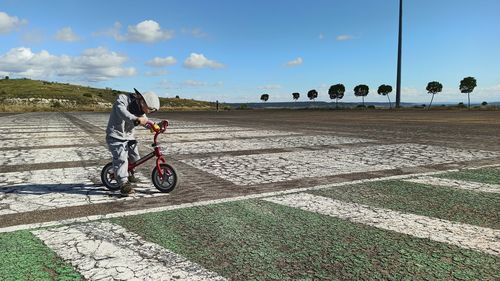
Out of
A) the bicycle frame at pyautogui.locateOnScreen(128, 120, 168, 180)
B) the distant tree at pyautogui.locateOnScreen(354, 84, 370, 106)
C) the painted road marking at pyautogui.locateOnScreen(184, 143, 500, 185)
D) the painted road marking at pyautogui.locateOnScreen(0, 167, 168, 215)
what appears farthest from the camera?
the distant tree at pyautogui.locateOnScreen(354, 84, 370, 106)

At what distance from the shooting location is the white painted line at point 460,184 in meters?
5.63

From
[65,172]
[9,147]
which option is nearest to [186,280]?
[65,172]

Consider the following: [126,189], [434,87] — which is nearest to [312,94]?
[434,87]

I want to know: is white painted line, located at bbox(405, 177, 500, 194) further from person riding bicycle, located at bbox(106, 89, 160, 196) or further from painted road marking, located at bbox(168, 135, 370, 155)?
painted road marking, located at bbox(168, 135, 370, 155)

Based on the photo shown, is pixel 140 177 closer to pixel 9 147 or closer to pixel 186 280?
pixel 186 280

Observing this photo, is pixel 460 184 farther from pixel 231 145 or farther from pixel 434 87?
pixel 434 87

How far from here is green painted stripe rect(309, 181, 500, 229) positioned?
14.3ft

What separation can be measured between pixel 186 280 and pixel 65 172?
215 inches

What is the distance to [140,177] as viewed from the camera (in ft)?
22.6

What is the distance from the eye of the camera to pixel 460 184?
597cm

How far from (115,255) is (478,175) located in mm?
6115

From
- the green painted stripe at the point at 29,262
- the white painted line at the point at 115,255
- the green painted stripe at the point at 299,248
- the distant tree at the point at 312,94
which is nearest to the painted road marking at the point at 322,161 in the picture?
the green painted stripe at the point at 299,248

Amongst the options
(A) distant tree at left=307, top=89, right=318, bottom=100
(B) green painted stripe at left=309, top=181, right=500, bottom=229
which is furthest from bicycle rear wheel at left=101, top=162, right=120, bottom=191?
(A) distant tree at left=307, top=89, right=318, bottom=100

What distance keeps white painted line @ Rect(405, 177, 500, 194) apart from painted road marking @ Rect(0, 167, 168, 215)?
4.14 meters
